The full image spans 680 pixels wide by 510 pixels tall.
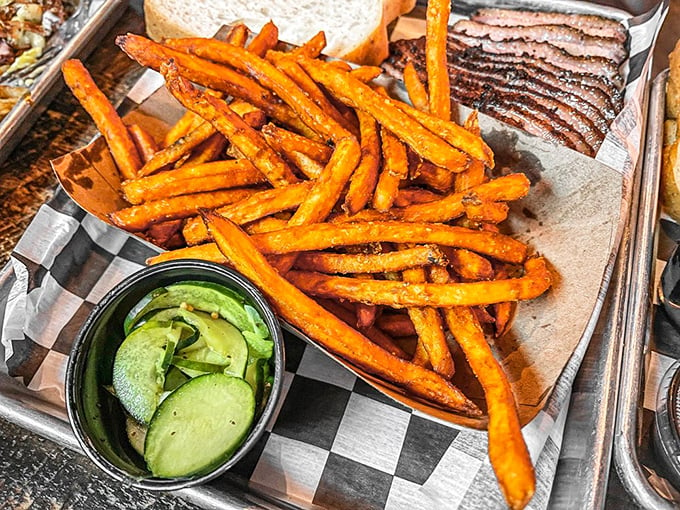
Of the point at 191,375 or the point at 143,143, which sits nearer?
the point at 191,375

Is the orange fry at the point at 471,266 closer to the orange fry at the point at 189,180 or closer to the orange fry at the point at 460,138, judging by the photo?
the orange fry at the point at 460,138

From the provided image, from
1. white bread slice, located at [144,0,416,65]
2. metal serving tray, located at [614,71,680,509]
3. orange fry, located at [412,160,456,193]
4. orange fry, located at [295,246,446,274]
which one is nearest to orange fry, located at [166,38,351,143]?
orange fry, located at [412,160,456,193]

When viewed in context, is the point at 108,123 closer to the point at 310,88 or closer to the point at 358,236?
the point at 310,88

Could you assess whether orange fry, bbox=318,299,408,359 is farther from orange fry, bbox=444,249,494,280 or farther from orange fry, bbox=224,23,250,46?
orange fry, bbox=224,23,250,46

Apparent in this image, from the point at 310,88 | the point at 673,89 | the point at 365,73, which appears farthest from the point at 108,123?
the point at 673,89

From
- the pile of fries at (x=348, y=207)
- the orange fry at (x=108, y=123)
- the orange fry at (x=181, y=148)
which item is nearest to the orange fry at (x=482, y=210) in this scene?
the pile of fries at (x=348, y=207)

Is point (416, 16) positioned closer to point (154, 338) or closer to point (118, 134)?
point (118, 134)
